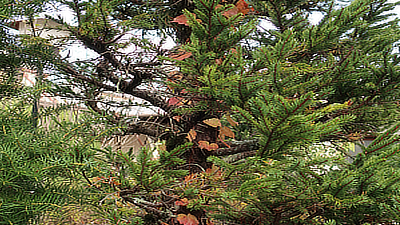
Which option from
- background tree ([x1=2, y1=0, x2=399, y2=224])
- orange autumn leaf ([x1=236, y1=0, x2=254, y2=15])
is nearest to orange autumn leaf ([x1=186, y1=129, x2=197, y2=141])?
background tree ([x1=2, y1=0, x2=399, y2=224])

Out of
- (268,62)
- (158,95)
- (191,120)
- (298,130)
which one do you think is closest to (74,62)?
(158,95)

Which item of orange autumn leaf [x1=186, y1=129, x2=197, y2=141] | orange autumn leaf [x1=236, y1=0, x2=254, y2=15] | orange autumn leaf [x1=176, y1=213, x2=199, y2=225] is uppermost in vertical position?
orange autumn leaf [x1=236, y1=0, x2=254, y2=15]

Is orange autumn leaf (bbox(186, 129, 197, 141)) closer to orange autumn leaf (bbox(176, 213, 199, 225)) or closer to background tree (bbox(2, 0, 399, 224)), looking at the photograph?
background tree (bbox(2, 0, 399, 224))

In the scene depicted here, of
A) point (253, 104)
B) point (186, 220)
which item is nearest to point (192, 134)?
point (186, 220)

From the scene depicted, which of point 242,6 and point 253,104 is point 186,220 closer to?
point 253,104

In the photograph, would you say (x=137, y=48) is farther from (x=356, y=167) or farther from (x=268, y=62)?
(x=356, y=167)

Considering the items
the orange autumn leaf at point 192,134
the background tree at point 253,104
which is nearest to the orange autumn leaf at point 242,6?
the background tree at point 253,104

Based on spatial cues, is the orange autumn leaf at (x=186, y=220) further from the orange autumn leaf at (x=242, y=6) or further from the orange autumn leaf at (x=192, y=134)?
the orange autumn leaf at (x=242, y=6)

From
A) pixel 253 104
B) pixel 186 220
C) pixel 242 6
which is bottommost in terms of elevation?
pixel 186 220

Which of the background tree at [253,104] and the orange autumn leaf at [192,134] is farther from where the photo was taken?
the orange autumn leaf at [192,134]

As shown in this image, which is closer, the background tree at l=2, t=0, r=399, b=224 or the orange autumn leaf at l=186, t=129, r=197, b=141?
the background tree at l=2, t=0, r=399, b=224

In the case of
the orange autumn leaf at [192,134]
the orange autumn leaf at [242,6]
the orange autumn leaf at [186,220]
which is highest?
the orange autumn leaf at [242,6]

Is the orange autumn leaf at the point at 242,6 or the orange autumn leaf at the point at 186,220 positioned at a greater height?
the orange autumn leaf at the point at 242,6

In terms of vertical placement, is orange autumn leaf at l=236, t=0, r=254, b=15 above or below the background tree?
above
